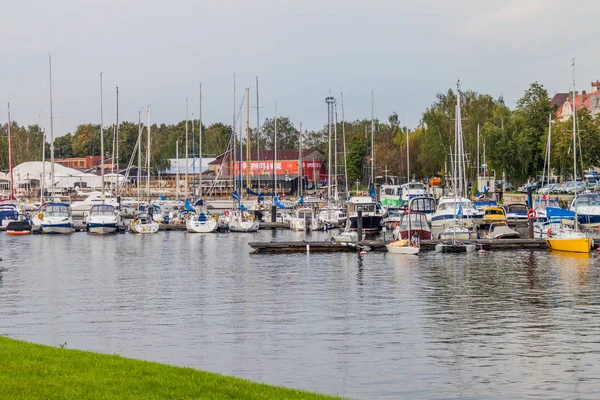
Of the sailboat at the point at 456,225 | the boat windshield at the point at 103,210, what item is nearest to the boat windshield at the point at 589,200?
the sailboat at the point at 456,225

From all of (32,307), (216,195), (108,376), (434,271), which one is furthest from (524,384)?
(216,195)

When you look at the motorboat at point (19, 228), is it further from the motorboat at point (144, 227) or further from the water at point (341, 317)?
the water at point (341, 317)

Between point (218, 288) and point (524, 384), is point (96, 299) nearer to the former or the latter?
point (218, 288)

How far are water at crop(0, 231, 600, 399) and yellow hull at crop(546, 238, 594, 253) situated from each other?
5.46 ft

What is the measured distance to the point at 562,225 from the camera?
73250 mm

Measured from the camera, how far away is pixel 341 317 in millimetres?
38562

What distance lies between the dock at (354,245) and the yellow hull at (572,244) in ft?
4.05

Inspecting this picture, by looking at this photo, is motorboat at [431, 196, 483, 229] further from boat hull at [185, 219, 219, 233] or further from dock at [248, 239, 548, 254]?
boat hull at [185, 219, 219, 233]

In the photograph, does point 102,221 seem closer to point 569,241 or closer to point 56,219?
point 56,219

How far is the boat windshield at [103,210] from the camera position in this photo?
315 ft

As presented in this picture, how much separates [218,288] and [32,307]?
36.6 ft

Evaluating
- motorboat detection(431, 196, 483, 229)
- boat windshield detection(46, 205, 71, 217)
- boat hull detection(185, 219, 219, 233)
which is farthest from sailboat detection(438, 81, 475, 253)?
boat windshield detection(46, 205, 71, 217)

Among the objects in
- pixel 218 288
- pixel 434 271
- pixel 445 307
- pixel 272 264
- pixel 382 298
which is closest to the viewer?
pixel 445 307

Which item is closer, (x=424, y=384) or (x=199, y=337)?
(x=424, y=384)
